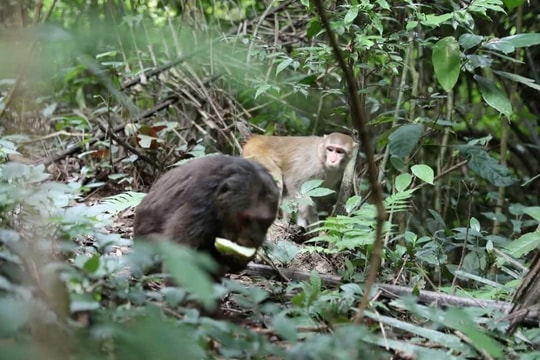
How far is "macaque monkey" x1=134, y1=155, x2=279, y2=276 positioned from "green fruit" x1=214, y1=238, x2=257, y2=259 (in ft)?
0.12

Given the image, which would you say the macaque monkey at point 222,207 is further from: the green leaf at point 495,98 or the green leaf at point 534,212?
the green leaf at point 495,98

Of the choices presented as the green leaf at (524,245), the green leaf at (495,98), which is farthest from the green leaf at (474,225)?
the green leaf at (495,98)

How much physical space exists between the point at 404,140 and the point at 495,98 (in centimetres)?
76

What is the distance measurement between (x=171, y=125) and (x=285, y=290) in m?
3.46

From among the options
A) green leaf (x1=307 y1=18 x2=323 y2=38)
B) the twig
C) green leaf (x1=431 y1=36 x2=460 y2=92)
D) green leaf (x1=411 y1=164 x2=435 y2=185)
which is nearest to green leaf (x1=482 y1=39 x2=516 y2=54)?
green leaf (x1=431 y1=36 x2=460 y2=92)

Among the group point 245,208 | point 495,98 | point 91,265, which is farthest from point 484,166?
point 91,265

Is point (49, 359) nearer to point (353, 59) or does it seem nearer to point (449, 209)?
point (353, 59)

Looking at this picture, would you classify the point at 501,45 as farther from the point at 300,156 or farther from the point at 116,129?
the point at 116,129

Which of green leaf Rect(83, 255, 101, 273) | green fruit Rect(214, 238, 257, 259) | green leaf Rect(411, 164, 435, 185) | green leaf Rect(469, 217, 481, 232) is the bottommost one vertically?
green leaf Rect(469, 217, 481, 232)

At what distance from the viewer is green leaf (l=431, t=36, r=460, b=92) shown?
5.31m

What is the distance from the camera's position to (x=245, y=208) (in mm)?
3854

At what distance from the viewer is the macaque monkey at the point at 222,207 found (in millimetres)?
3855

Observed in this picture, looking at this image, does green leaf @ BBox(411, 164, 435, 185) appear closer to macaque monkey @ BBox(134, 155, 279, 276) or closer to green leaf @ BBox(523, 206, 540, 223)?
green leaf @ BBox(523, 206, 540, 223)

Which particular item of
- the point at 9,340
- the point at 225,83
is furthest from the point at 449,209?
the point at 9,340
